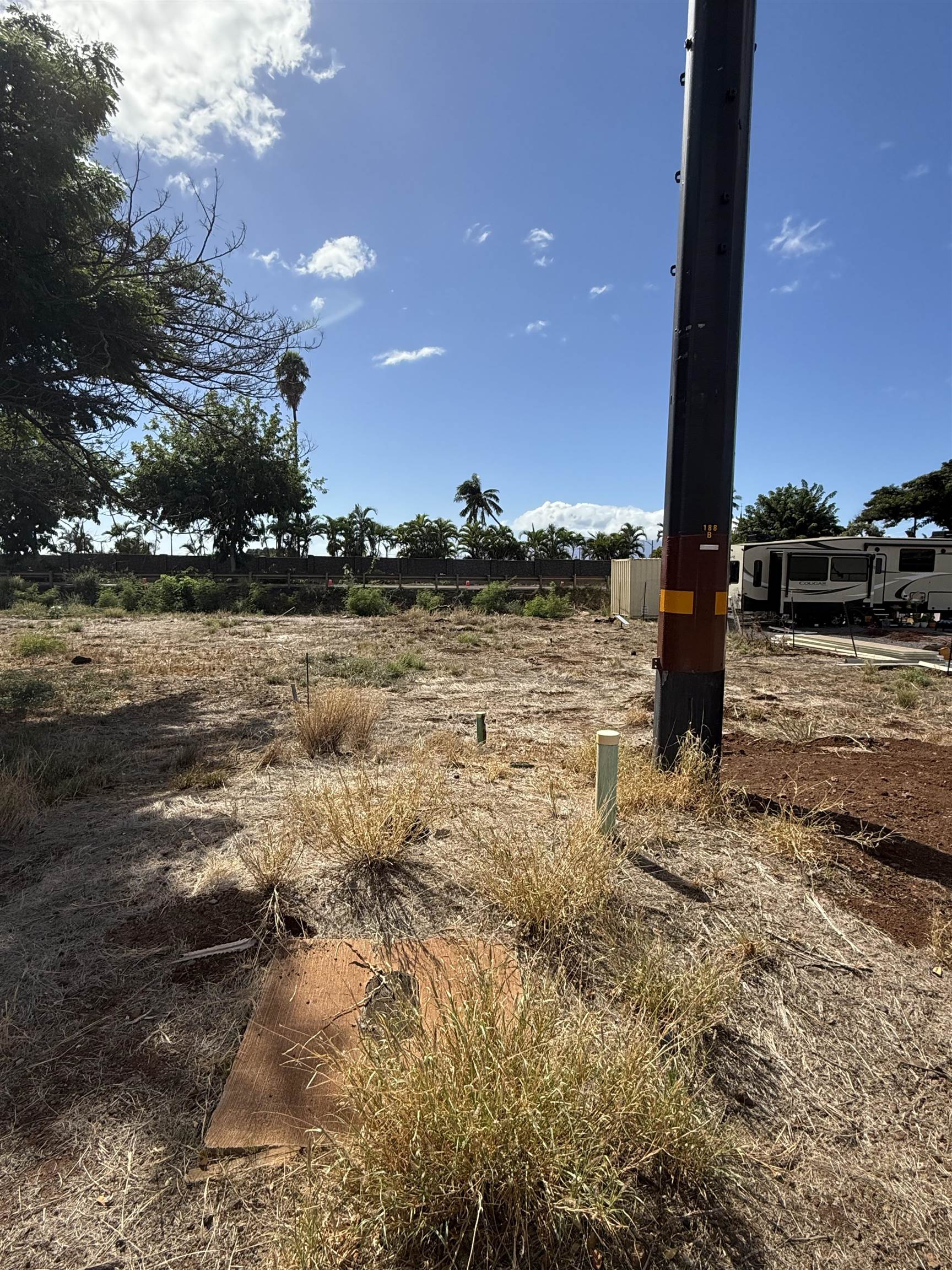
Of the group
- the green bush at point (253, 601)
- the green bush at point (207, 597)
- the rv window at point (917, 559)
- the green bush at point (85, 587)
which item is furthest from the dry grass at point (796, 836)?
the green bush at point (85, 587)

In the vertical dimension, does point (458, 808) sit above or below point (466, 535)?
below

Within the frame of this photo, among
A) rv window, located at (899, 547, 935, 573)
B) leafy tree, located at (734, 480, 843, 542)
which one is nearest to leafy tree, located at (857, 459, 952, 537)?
leafy tree, located at (734, 480, 843, 542)

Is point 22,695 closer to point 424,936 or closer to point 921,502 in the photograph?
point 424,936

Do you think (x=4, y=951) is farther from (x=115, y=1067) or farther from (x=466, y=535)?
(x=466, y=535)

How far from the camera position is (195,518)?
3328 cm

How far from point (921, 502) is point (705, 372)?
41564 millimetres

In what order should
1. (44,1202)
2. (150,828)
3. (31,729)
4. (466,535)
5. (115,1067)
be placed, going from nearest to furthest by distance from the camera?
(44,1202) < (115,1067) < (150,828) < (31,729) < (466,535)

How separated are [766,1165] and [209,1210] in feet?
4.63

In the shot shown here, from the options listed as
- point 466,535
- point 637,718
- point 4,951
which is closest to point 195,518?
point 466,535

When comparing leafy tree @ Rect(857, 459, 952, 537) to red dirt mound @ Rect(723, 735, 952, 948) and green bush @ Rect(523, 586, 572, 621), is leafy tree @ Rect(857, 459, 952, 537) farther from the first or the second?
red dirt mound @ Rect(723, 735, 952, 948)

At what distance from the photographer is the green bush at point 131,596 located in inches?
Answer: 1013

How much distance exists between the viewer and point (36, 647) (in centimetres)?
1286

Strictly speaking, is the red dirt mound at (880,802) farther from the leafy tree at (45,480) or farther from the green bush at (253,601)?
the green bush at (253,601)

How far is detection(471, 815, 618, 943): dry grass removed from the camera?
2678 millimetres
